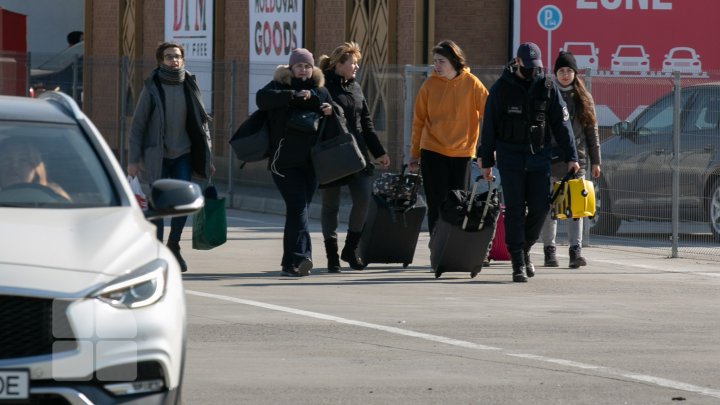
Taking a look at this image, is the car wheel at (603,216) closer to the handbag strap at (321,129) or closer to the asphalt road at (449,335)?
the asphalt road at (449,335)

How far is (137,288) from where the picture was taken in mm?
6340

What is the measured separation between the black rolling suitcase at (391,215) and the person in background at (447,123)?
15 cm

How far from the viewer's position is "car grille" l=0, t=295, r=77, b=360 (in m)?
6.00

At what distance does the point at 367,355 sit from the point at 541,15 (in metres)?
15.2

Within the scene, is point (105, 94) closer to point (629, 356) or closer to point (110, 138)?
point (110, 138)

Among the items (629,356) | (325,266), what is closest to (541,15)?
(325,266)

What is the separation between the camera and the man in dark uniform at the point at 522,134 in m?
13.2

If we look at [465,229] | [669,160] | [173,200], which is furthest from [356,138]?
[173,200]

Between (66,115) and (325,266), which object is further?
(325,266)

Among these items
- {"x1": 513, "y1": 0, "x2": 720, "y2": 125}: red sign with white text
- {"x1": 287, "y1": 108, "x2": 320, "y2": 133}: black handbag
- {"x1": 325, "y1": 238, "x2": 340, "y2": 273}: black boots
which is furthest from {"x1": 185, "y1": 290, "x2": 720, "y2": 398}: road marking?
{"x1": 513, "y1": 0, "x2": 720, "y2": 125}: red sign with white text

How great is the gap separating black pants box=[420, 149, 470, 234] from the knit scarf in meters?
2.14

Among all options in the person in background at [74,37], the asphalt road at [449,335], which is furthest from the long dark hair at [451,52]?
the person in background at [74,37]

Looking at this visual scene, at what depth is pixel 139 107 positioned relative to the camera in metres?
13.7

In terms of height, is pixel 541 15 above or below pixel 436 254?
above
